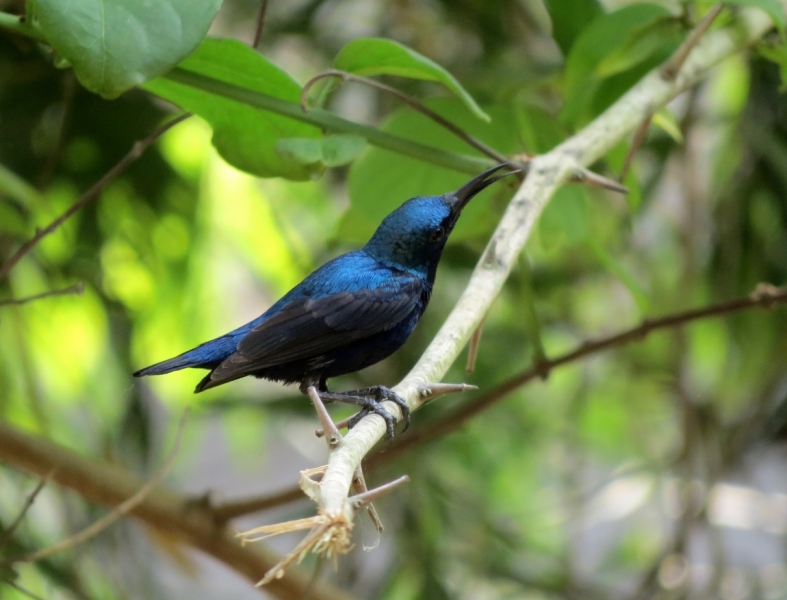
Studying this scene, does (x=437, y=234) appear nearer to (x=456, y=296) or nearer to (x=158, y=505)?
(x=158, y=505)

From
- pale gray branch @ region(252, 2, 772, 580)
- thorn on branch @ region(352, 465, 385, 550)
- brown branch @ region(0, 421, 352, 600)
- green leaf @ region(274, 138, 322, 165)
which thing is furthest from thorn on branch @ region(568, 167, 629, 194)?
brown branch @ region(0, 421, 352, 600)

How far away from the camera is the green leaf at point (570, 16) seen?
155cm

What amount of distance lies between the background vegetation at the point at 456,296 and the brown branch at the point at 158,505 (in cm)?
9

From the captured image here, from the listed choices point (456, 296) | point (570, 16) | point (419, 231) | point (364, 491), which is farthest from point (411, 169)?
point (456, 296)

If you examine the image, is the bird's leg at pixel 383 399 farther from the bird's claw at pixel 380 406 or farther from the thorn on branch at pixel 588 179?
the thorn on branch at pixel 588 179

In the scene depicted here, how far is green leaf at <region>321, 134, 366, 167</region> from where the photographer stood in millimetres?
1164

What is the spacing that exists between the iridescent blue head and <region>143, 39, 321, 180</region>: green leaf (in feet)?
0.73

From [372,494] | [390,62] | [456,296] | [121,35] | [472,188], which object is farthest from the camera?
[456,296]

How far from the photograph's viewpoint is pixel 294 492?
5.24 ft

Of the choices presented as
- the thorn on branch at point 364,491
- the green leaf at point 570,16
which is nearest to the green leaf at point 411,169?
the green leaf at point 570,16

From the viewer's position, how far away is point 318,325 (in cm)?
126

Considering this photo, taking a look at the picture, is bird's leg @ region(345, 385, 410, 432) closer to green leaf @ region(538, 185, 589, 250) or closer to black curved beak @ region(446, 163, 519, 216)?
black curved beak @ region(446, 163, 519, 216)

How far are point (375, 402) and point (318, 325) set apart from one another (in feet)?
0.85

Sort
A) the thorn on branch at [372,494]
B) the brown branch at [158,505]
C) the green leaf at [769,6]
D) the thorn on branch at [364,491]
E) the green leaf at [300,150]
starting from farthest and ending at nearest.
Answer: the brown branch at [158,505] < the green leaf at [769,6] < the green leaf at [300,150] < the thorn on branch at [364,491] < the thorn on branch at [372,494]
